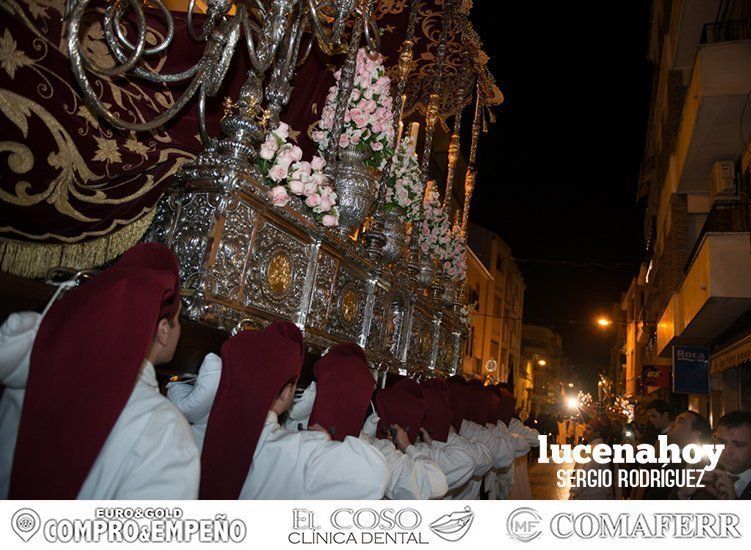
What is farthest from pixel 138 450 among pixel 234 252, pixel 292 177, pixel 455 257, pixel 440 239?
pixel 455 257

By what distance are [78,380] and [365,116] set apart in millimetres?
3426

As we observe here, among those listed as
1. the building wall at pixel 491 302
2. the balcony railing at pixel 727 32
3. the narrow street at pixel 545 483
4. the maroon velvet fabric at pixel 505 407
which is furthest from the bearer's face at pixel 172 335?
the building wall at pixel 491 302

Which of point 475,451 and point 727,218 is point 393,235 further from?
point 727,218

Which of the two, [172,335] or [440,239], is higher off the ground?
[440,239]

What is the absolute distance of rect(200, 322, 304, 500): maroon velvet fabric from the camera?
7.74 ft

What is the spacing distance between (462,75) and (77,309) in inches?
270

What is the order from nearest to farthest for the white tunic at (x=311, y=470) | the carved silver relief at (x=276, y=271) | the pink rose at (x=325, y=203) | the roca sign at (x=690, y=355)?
the white tunic at (x=311, y=470) < the carved silver relief at (x=276, y=271) < the pink rose at (x=325, y=203) < the roca sign at (x=690, y=355)

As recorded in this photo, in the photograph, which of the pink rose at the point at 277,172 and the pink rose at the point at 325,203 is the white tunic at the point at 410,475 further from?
the pink rose at the point at 277,172

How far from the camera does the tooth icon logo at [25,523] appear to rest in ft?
5.44

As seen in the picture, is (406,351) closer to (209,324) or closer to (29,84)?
(209,324)

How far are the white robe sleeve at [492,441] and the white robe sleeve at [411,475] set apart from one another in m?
2.62

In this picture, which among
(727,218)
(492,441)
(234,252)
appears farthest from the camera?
(727,218)

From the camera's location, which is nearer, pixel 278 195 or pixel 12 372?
pixel 12 372

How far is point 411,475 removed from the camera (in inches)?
135
